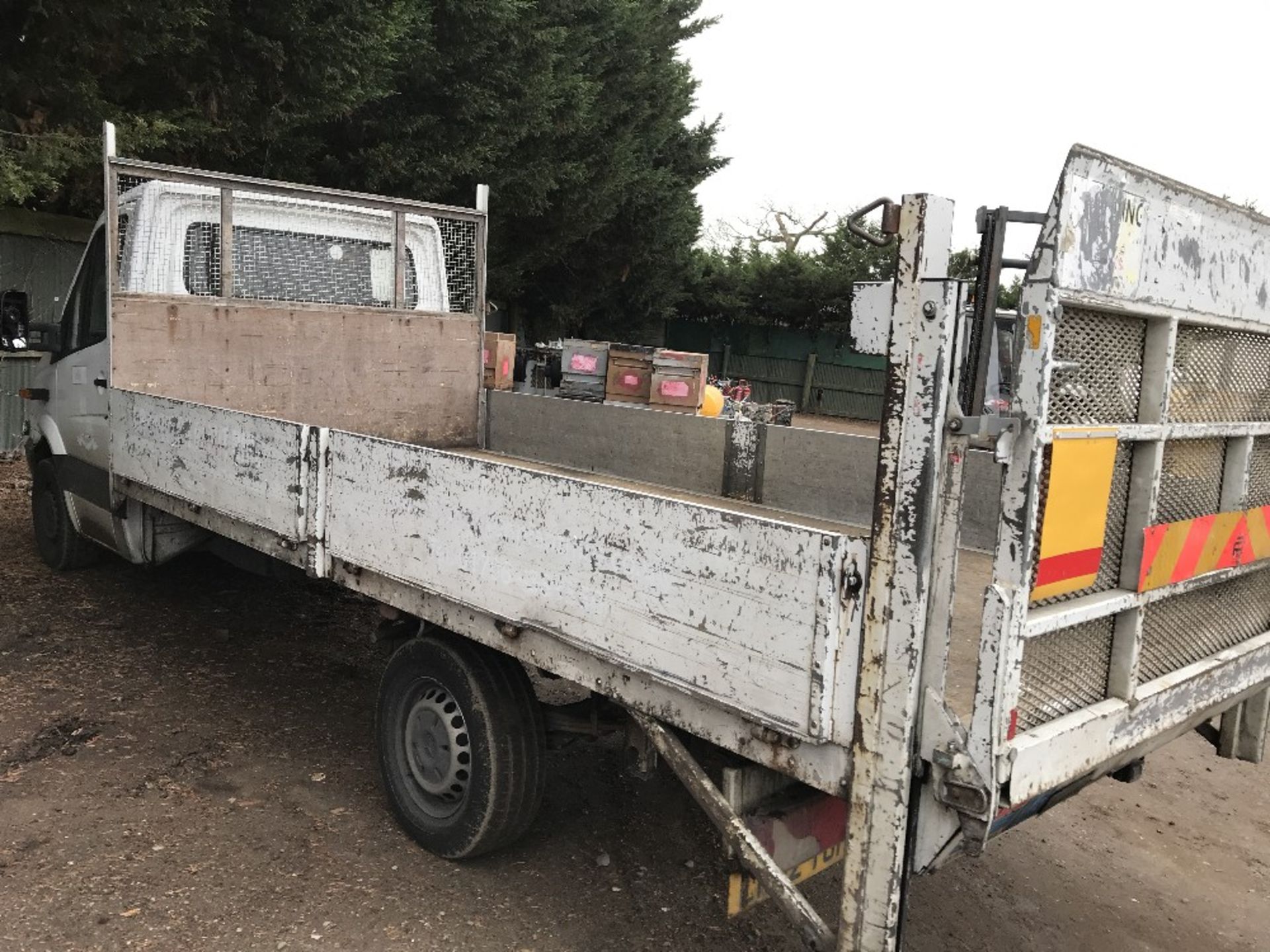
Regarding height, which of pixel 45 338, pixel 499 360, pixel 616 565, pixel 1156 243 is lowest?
pixel 616 565

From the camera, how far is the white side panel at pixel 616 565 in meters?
2.20

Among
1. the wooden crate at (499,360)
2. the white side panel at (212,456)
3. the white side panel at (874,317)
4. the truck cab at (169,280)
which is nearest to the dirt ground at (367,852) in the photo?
the truck cab at (169,280)

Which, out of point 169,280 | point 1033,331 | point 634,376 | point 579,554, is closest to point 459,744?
point 579,554

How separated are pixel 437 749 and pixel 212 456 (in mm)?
1575

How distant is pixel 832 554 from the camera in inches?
83.7

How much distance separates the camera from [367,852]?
3533 millimetres

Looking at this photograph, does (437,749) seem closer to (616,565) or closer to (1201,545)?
(616,565)

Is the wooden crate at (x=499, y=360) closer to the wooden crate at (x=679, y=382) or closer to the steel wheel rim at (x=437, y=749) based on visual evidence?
Result: the wooden crate at (x=679, y=382)

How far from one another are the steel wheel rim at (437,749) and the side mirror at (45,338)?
3.64 metres

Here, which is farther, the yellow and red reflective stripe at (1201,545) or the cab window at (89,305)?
the cab window at (89,305)

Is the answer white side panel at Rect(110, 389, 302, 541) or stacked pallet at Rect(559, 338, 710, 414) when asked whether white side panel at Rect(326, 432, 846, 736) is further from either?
stacked pallet at Rect(559, 338, 710, 414)

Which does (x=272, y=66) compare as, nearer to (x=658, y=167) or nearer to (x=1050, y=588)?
(x=1050, y=588)

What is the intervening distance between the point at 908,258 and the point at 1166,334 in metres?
0.77

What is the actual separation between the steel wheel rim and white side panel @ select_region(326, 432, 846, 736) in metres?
0.49
